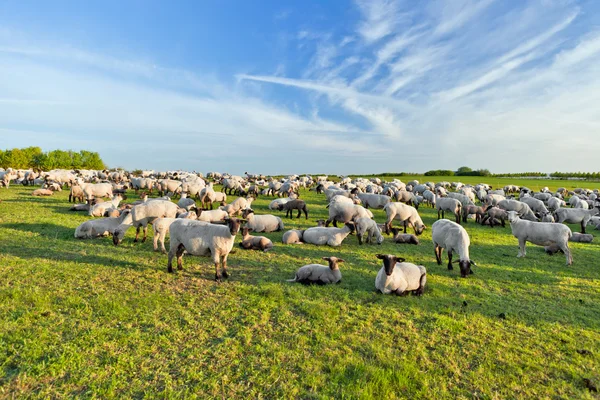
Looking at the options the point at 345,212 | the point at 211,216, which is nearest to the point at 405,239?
the point at 345,212

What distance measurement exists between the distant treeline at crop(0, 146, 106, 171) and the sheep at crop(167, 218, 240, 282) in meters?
95.8

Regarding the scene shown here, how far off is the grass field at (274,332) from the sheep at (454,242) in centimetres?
46

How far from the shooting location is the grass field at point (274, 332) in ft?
15.0

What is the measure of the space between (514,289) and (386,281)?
438cm

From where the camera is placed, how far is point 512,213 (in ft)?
48.7

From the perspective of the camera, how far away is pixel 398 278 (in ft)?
27.2

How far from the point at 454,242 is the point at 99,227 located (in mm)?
14043

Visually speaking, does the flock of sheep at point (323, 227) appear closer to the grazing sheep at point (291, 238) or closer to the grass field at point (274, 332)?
the grazing sheep at point (291, 238)

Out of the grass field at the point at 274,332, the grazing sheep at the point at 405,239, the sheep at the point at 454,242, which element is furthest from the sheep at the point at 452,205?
the sheep at the point at 454,242

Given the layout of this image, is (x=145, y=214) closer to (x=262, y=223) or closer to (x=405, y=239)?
(x=262, y=223)

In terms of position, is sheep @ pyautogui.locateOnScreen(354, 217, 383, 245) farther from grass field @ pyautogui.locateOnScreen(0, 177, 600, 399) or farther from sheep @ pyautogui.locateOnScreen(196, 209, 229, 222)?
sheep @ pyautogui.locateOnScreen(196, 209, 229, 222)

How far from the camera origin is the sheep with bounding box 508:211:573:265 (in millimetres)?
12711

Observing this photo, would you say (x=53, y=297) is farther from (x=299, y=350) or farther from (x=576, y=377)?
(x=576, y=377)

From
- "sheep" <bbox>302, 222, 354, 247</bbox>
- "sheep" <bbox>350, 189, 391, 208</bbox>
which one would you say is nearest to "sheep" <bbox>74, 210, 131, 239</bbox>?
"sheep" <bbox>302, 222, 354, 247</bbox>
